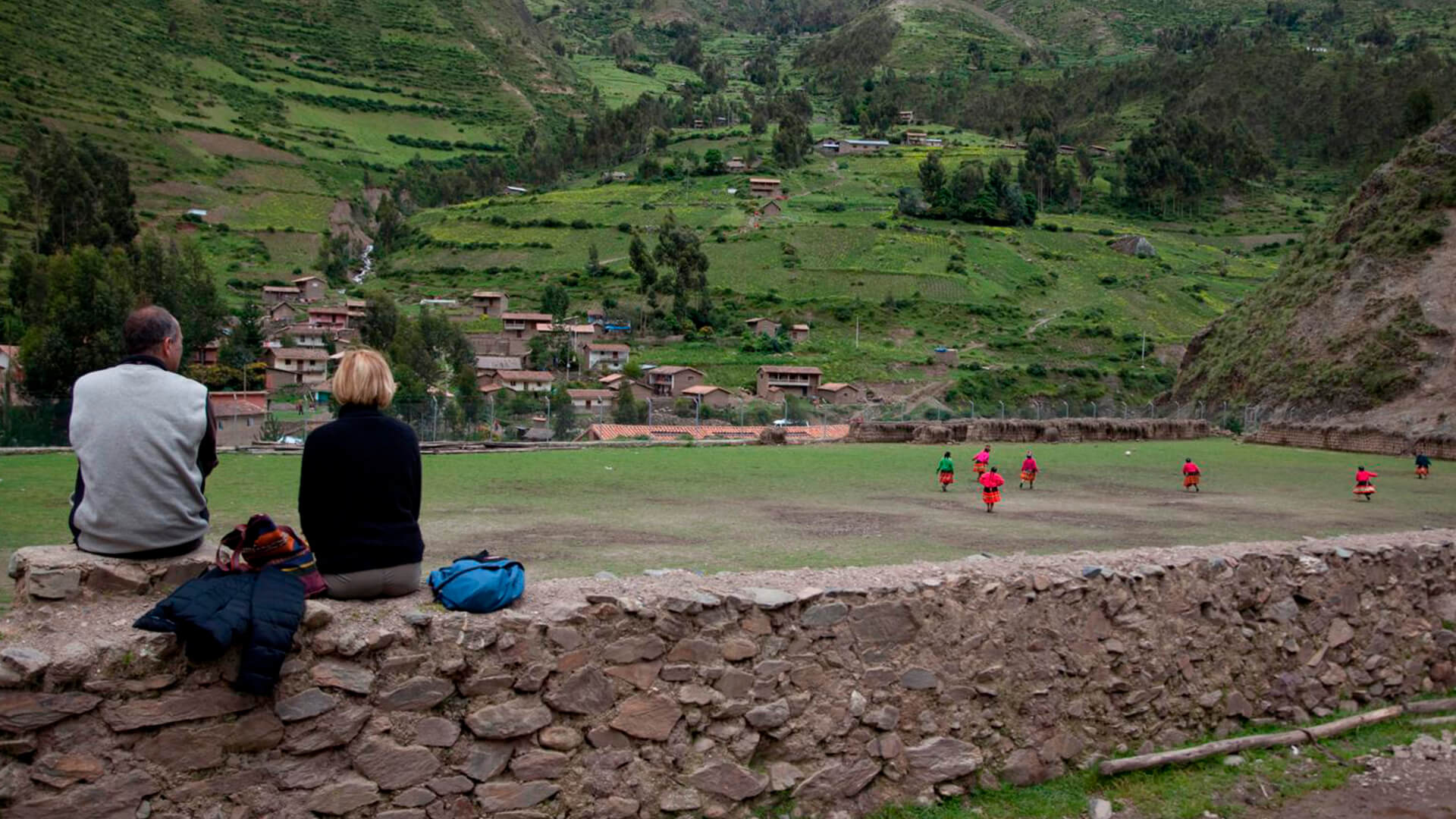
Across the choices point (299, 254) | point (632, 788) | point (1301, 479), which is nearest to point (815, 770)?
point (632, 788)

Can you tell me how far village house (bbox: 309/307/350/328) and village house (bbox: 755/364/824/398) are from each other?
32995 millimetres

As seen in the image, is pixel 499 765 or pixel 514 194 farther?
pixel 514 194

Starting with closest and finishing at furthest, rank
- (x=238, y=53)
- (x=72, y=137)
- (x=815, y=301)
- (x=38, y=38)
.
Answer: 1. (x=815, y=301)
2. (x=72, y=137)
3. (x=38, y=38)
4. (x=238, y=53)

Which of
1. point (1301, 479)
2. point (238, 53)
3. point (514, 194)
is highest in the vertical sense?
point (238, 53)

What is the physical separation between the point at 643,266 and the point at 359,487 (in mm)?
82242

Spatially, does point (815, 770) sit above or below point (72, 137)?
below

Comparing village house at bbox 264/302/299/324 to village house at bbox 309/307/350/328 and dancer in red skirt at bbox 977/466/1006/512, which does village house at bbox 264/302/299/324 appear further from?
dancer in red skirt at bbox 977/466/1006/512

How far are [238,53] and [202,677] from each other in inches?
6678

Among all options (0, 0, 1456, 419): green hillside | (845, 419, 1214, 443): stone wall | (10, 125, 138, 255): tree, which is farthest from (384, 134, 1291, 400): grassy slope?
(845, 419, 1214, 443): stone wall

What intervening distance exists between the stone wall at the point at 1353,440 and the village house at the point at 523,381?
37856 mm

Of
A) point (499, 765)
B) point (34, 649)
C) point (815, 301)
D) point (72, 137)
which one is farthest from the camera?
point (72, 137)

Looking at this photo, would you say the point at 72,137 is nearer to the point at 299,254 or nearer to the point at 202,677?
the point at 299,254

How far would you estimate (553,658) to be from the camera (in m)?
5.40

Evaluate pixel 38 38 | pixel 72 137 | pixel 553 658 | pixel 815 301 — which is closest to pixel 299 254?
pixel 72 137
